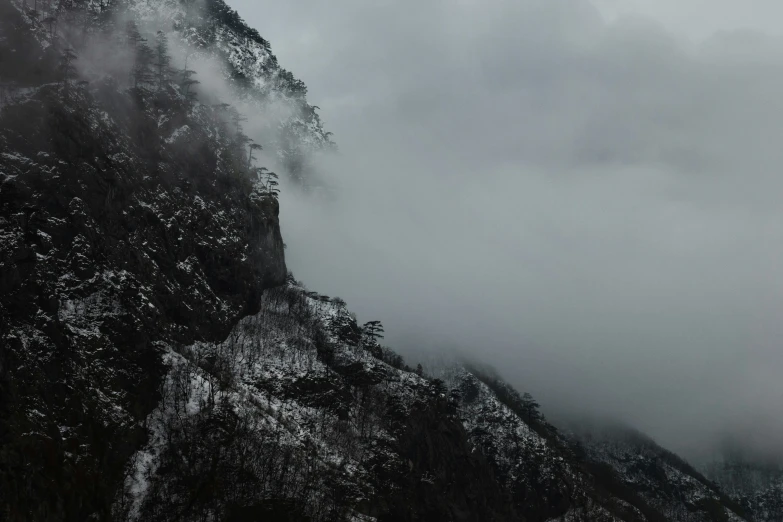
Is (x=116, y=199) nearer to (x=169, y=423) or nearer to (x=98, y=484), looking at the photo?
(x=169, y=423)

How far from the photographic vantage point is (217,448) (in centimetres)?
16112

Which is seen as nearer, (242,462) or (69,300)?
(69,300)

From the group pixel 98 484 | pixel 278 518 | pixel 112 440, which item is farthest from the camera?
pixel 278 518

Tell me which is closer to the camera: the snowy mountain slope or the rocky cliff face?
the rocky cliff face

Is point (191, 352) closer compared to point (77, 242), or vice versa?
point (77, 242)

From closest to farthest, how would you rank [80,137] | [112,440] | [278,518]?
[112,440], [278,518], [80,137]

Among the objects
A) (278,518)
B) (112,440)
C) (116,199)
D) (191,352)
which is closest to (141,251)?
→ (116,199)

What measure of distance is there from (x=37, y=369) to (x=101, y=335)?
22.3 m

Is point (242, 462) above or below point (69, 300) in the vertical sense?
below

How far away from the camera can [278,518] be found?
15662cm

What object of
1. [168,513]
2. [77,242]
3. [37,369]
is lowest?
[168,513]

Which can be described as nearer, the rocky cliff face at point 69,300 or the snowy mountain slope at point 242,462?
the rocky cliff face at point 69,300

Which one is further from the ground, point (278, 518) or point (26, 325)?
point (26, 325)

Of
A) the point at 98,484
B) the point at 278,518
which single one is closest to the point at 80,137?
the point at 98,484
